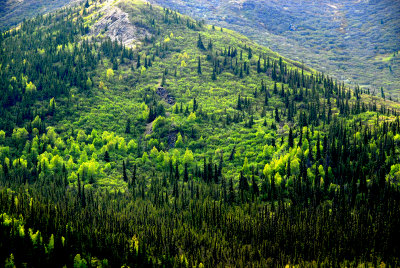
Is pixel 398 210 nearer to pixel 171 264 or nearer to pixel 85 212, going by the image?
pixel 171 264

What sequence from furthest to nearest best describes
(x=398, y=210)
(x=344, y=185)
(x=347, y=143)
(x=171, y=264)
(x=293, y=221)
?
1. (x=347, y=143)
2. (x=344, y=185)
3. (x=293, y=221)
4. (x=398, y=210)
5. (x=171, y=264)

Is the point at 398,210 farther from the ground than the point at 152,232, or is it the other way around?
the point at 398,210

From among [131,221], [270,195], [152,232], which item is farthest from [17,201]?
[270,195]

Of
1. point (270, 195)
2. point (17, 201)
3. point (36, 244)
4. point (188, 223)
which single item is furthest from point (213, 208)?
point (17, 201)

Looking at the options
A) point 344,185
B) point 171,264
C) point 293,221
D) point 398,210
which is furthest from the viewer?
point 344,185

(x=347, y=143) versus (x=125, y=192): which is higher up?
(x=347, y=143)

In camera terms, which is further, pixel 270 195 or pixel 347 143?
pixel 347 143

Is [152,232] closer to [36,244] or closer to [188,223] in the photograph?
[188,223]

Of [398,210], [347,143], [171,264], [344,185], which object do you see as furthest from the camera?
[347,143]

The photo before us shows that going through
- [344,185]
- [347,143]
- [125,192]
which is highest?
[347,143]
